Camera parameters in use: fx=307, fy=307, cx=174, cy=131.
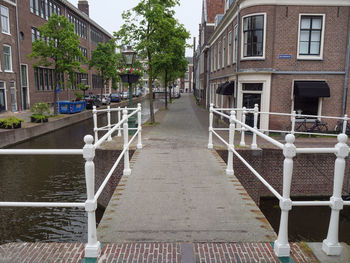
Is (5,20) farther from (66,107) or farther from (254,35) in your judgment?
(254,35)

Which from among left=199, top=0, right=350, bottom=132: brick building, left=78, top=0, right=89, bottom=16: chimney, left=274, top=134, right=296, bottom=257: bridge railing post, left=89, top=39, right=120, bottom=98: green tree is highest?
left=78, top=0, right=89, bottom=16: chimney

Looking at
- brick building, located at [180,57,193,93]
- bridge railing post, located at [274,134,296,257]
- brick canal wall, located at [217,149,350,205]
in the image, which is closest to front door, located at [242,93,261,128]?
brick canal wall, located at [217,149,350,205]

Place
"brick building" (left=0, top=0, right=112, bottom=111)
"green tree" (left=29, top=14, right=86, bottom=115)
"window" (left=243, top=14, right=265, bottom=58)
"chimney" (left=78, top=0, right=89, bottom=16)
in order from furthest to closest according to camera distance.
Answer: "chimney" (left=78, top=0, right=89, bottom=16) < "brick building" (left=0, top=0, right=112, bottom=111) < "green tree" (left=29, top=14, right=86, bottom=115) < "window" (left=243, top=14, right=265, bottom=58)

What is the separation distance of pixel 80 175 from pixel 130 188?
6406mm

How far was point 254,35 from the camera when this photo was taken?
14.7 m

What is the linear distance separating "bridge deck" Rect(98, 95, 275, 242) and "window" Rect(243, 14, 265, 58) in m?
9.44

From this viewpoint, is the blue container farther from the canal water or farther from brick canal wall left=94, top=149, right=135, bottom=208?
brick canal wall left=94, top=149, right=135, bottom=208

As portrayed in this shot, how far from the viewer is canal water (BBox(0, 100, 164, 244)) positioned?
7.38 meters

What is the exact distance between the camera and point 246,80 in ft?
49.6

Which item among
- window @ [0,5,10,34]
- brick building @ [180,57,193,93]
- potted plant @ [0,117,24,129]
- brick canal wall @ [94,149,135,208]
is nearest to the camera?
brick canal wall @ [94,149,135,208]

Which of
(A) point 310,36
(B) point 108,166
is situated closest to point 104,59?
(A) point 310,36

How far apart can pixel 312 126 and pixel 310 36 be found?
168 inches

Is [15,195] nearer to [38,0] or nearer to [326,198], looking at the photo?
[326,198]

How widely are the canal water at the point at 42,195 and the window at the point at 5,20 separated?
17000 mm
